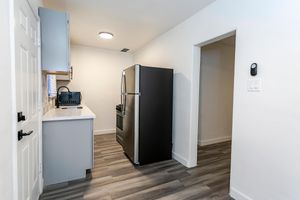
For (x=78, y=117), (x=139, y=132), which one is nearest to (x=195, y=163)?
(x=139, y=132)

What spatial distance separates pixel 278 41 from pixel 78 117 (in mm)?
2391

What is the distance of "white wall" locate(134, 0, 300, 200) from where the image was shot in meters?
1.44

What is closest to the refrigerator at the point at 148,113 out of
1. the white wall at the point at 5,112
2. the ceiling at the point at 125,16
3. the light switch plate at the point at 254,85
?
the ceiling at the point at 125,16

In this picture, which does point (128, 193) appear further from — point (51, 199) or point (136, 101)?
point (136, 101)

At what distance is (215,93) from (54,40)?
135 inches

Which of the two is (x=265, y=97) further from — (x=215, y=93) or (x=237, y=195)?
(x=215, y=93)

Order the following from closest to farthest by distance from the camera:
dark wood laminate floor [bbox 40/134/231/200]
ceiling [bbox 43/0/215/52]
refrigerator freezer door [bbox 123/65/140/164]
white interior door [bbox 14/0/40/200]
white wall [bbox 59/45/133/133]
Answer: white interior door [bbox 14/0/40/200], dark wood laminate floor [bbox 40/134/231/200], ceiling [bbox 43/0/215/52], refrigerator freezer door [bbox 123/65/140/164], white wall [bbox 59/45/133/133]

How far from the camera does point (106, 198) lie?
1.93m

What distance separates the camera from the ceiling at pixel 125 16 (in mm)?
2326

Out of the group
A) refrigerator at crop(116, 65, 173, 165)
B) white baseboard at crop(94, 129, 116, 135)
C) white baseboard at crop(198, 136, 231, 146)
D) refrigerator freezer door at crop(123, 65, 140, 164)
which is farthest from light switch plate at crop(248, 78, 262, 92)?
white baseboard at crop(94, 129, 116, 135)

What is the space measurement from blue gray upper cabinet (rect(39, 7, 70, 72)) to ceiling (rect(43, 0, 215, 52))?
0.43 m

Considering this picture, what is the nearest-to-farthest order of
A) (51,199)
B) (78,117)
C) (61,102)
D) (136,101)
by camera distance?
(51,199), (78,117), (136,101), (61,102)

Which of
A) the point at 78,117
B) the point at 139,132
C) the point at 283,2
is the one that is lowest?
the point at 139,132

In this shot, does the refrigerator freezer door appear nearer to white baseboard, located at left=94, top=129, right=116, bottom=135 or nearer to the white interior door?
the white interior door
